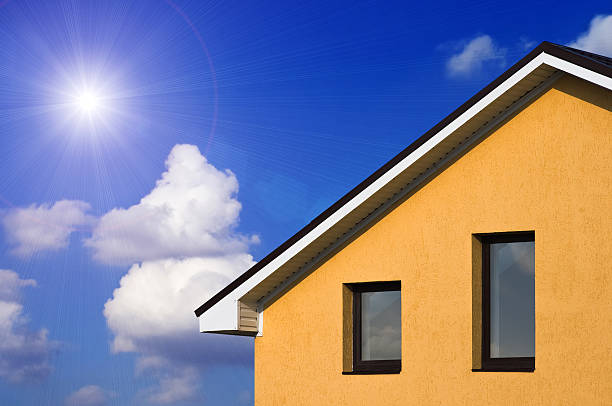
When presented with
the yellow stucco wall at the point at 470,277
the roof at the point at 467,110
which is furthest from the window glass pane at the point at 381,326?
the roof at the point at 467,110

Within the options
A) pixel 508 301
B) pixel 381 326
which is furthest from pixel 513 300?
pixel 381 326

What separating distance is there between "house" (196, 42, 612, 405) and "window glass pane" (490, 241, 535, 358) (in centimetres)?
2

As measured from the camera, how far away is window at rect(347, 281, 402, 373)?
12.5m

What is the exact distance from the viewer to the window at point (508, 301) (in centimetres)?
1155

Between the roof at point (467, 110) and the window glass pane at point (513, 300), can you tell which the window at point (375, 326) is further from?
the window glass pane at point (513, 300)

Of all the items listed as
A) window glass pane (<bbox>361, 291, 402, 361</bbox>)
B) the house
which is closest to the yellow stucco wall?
the house

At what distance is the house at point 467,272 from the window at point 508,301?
0.06 ft

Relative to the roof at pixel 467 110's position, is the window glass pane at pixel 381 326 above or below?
below

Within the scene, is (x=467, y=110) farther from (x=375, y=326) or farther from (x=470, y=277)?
(x=375, y=326)

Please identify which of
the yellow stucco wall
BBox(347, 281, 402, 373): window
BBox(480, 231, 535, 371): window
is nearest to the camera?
the yellow stucco wall

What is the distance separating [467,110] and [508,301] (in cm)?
257

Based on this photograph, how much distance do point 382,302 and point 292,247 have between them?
1.50 meters

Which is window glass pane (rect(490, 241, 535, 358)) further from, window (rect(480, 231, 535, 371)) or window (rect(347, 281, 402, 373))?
window (rect(347, 281, 402, 373))

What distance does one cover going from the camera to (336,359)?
12.6 metres
